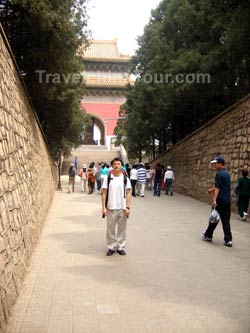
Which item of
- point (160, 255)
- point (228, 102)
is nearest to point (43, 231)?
point (160, 255)

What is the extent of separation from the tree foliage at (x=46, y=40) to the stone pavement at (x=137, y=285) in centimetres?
410

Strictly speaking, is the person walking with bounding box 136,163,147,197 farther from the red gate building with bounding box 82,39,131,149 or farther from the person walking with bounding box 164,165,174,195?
the red gate building with bounding box 82,39,131,149

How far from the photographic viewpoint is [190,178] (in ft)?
58.9

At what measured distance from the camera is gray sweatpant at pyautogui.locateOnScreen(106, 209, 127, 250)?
6.59m

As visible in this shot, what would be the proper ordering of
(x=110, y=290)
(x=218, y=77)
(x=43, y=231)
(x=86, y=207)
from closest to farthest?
(x=110, y=290), (x=43, y=231), (x=86, y=207), (x=218, y=77)

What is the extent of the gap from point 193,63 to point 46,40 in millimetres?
6278

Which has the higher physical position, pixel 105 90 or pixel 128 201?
pixel 105 90

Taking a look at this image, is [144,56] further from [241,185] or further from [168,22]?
[241,185]

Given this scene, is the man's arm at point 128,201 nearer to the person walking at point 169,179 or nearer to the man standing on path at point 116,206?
the man standing on path at point 116,206

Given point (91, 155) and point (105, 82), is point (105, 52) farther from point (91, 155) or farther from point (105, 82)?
point (91, 155)

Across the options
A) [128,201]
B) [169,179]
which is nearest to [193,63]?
[169,179]

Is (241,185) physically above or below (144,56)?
below

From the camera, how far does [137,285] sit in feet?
16.6

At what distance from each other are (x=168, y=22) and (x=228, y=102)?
4964mm
